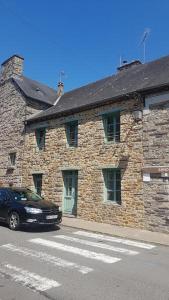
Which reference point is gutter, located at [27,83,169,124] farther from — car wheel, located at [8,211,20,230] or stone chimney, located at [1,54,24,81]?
car wheel, located at [8,211,20,230]

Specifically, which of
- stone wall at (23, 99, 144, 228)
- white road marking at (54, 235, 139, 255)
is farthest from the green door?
white road marking at (54, 235, 139, 255)

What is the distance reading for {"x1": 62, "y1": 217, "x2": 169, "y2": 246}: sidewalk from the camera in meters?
9.65

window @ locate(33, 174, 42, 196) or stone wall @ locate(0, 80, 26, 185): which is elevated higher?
A: stone wall @ locate(0, 80, 26, 185)

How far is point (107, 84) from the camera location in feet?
54.7

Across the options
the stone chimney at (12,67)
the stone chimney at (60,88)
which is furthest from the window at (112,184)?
the stone chimney at (12,67)

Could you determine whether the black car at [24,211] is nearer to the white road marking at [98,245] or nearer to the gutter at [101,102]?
the white road marking at [98,245]

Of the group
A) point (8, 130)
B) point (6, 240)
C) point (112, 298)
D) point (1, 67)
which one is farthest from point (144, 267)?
point (1, 67)

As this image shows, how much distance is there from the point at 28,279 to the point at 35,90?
16.5 m

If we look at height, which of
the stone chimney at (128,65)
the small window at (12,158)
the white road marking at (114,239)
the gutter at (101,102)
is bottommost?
the white road marking at (114,239)

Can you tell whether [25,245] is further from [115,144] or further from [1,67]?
[1,67]

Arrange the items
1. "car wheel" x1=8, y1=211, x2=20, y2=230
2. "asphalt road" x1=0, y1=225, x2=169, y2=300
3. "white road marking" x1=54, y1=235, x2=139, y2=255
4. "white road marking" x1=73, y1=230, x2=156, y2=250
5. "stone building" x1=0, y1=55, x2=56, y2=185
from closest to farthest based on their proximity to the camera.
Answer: "asphalt road" x1=0, y1=225, x2=169, y2=300, "white road marking" x1=54, y1=235, x2=139, y2=255, "white road marking" x1=73, y1=230, x2=156, y2=250, "car wheel" x1=8, y1=211, x2=20, y2=230, "stone building" x1=0, y1=55, x2=56, y2=185

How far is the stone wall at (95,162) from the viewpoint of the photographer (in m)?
12.0

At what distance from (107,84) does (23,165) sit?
663 cm

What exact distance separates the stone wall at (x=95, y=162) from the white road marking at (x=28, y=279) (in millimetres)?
6711
